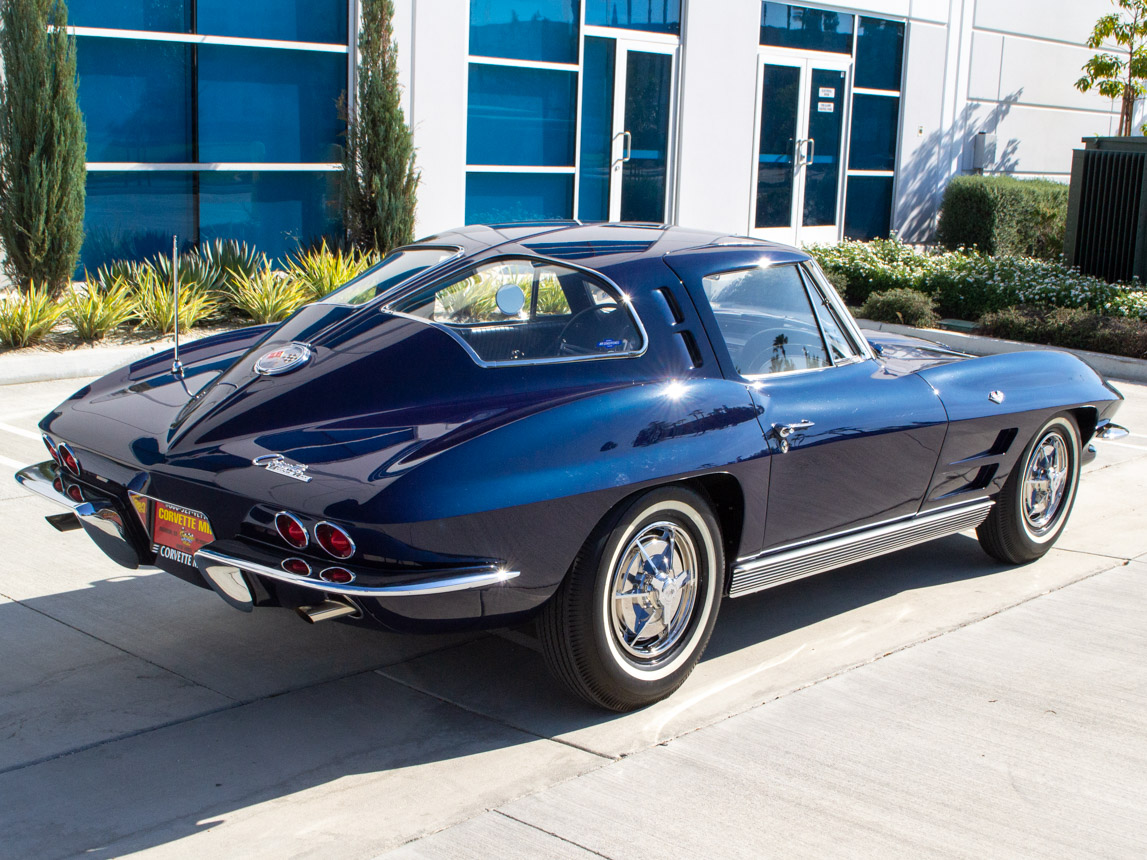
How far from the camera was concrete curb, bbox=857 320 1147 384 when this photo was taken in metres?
10.9

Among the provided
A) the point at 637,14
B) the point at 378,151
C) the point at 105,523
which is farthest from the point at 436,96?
the point at 105,523

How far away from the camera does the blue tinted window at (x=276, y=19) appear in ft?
36.8

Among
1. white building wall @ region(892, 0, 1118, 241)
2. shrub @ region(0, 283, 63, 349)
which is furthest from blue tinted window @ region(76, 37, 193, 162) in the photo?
white building wall @ region(892, 0, 1118, 241)

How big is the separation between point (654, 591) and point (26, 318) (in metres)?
6.90

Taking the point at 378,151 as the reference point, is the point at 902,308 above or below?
below

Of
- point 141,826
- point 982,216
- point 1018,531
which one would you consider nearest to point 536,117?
point 982,216

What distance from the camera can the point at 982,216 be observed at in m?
17.6

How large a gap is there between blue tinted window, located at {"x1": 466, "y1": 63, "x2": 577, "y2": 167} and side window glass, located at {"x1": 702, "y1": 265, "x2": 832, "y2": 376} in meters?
9.06

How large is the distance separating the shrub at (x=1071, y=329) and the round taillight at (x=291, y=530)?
9.71 metres

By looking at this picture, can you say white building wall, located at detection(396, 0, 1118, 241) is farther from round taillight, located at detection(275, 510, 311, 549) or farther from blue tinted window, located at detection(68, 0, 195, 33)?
round taillight, located at detection(275, 510, 311, 549)

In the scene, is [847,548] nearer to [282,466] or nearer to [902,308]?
[282,466]

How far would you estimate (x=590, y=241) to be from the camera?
14.6ft

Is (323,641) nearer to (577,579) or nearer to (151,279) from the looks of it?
(577,579)

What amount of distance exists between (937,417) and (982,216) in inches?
546
